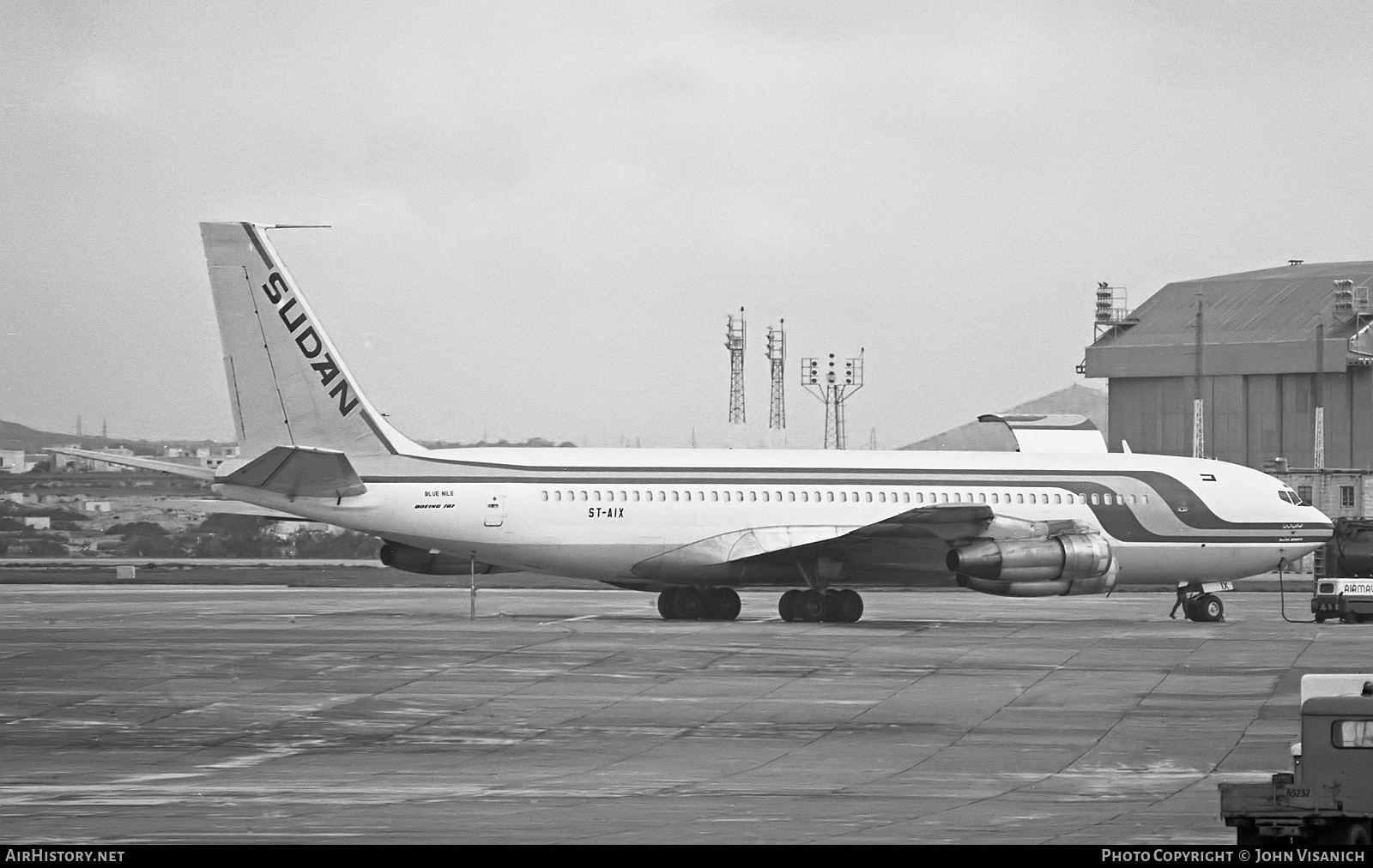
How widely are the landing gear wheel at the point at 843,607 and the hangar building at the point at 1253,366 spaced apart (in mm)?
42774

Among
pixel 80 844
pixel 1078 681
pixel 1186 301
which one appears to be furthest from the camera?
pixel 1186 301

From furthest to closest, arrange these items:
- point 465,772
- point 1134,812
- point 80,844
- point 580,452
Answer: point 580,452 < point 465,772 < point 1134,812 < point 80,844

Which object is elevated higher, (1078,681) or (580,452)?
(580,452)

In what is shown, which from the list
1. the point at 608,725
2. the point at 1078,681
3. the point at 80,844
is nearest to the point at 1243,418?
the point at 1078,681

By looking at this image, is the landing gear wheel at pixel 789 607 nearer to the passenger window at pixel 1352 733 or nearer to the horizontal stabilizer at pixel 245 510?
the horizontal stabilizer at pixel 245 510

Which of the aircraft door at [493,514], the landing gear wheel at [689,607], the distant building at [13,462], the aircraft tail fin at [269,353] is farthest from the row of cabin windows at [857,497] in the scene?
the distant building at [13,462]

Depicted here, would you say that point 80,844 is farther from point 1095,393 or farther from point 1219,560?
point 1095,393

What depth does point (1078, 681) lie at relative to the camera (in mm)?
25062

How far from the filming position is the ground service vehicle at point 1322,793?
11742mm

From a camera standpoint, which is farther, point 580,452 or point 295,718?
point 580,452

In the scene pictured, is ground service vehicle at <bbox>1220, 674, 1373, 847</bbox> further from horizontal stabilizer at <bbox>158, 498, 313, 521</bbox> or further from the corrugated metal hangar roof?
the corrugated metal hangar roof

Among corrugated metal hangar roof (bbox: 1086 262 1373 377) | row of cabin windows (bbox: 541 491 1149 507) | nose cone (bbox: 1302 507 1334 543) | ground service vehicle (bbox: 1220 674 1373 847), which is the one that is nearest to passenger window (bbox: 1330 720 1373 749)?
ground service vehicle (bbox: 1220 674 1373 847)

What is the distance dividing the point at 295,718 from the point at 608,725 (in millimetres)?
3831

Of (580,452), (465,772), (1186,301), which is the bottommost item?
(465,772)
